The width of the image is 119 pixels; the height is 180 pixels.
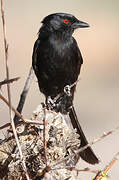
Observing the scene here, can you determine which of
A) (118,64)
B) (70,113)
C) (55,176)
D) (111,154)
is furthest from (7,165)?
(118,64)

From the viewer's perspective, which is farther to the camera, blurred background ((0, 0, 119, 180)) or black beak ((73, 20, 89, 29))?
blurred background ((0, 0, 119, 180))

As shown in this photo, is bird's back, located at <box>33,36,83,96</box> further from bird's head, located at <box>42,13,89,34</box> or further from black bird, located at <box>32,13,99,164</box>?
bird's head, located at <box>42,13,89,34</box>

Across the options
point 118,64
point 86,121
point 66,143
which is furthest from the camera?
point 118,64

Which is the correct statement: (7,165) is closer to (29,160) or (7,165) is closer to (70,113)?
(29,160)

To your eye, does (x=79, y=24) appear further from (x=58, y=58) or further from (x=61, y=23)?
(x=58, y=58)

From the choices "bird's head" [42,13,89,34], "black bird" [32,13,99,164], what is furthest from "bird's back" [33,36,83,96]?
"bird's head" [42,13,89,34]

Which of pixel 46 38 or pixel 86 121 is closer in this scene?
pixel 46 38
